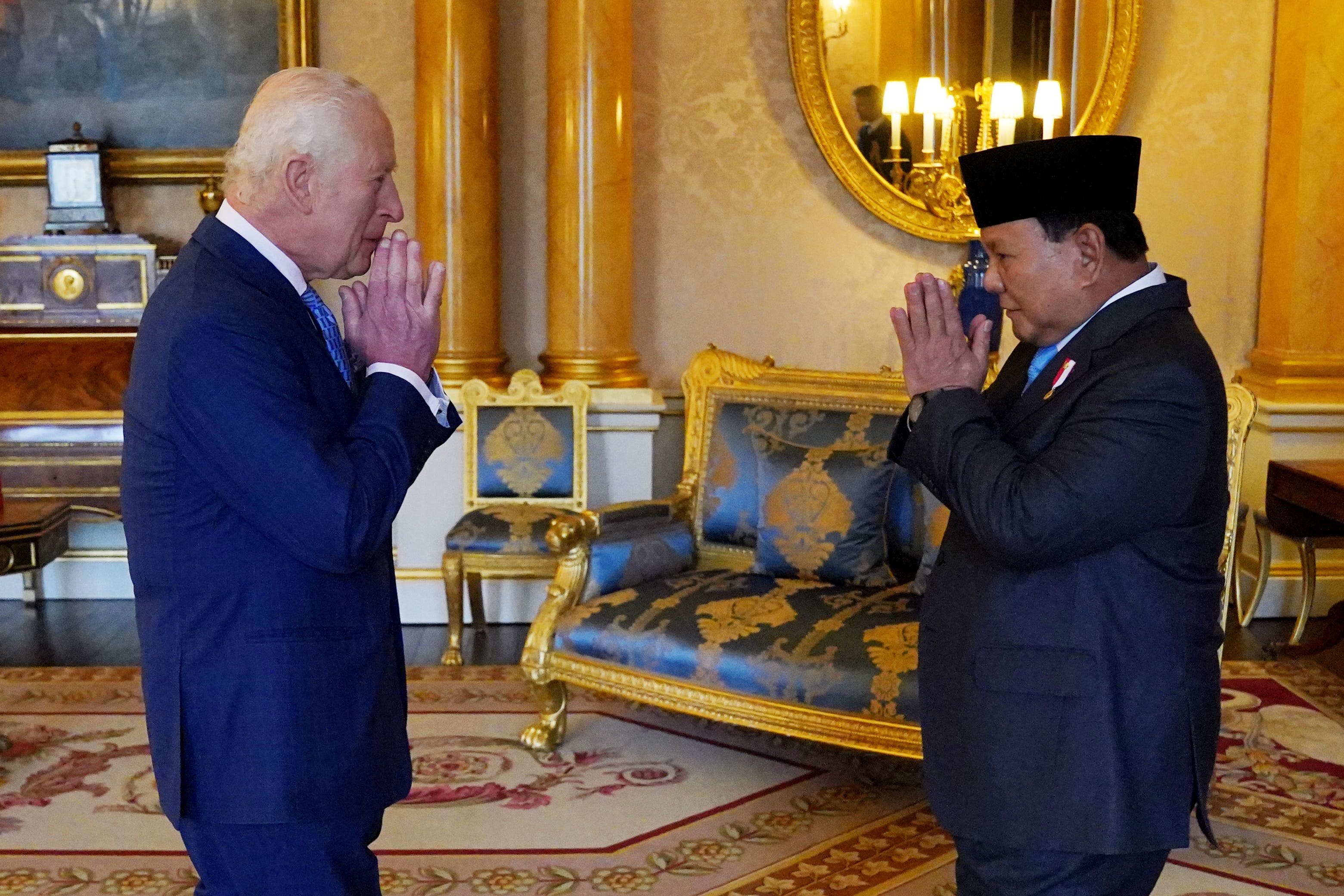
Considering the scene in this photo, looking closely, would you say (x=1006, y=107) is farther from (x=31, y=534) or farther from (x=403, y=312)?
(x=403, y=312)

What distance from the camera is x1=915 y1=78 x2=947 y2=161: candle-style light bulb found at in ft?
18.1

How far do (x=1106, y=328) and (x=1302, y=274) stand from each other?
13.8 feet

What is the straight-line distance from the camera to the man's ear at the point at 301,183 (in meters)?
1.62

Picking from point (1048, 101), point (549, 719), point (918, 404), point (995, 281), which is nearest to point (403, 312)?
point (918, 404)

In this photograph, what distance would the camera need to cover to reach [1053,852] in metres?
1.78

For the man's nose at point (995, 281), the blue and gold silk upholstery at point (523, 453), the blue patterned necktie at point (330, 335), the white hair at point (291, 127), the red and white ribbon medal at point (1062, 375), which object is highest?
the white hair at point (291, 127)

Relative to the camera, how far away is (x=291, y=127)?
161cm

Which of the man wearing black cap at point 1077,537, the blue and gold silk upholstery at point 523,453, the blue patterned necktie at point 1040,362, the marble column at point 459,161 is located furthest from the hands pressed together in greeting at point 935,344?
the marble column at point 459,161

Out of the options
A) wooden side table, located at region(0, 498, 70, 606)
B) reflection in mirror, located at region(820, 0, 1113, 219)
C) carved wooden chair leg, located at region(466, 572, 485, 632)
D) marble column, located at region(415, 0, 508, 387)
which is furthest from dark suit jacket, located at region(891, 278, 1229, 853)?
reflection in mirror, located at region(820, 0, 1113, 219)

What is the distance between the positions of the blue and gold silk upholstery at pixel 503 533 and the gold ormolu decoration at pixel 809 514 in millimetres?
1087

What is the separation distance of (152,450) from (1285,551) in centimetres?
523

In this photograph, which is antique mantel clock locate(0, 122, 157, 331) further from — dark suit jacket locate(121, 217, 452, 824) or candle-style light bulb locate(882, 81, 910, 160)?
dark suit jacket locate(121, 217, 452, 824)

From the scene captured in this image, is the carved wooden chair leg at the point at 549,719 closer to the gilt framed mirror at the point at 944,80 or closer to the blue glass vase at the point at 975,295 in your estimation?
the blue glass vase at the point at 975,295

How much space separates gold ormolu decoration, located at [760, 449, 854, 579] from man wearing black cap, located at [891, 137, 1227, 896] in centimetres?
222
